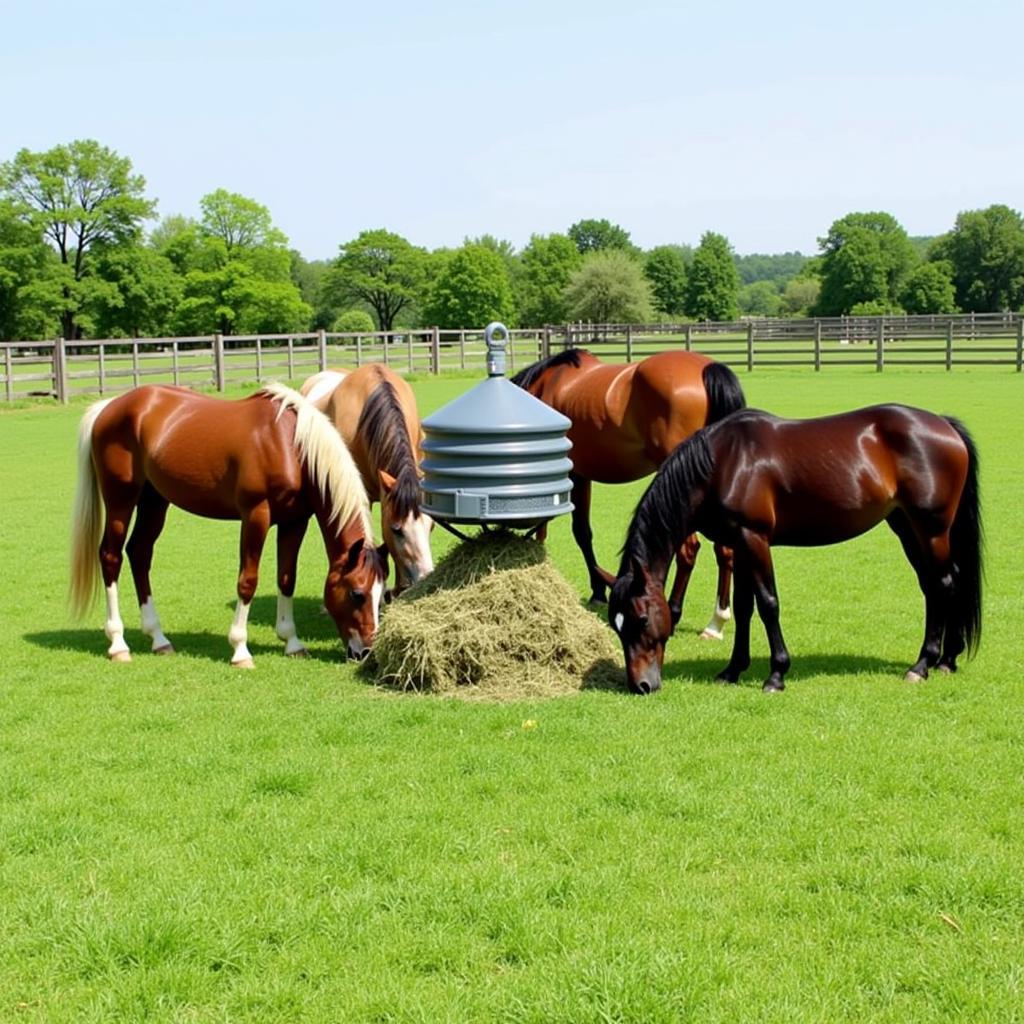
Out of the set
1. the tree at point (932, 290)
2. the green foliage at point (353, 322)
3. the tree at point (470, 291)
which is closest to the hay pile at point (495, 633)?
the tree at point (470, 291)

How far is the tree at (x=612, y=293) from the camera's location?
283ft

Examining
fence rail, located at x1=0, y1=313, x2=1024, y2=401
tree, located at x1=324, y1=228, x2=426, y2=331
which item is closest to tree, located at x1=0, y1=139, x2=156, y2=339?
fence rail, located at x1=0, y1=313, x2=1024, y2=401

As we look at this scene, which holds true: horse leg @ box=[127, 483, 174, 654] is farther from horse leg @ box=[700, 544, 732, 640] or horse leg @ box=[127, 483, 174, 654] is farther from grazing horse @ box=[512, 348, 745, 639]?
horse leg @ box=[700, 544, 732, 640]

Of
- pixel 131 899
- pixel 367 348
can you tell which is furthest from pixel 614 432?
pixel 367 348

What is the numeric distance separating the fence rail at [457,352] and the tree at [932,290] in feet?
159

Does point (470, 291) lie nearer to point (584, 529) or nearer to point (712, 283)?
point (712, 283)

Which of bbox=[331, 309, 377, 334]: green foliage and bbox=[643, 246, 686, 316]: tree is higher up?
bbox=[643, 246, 686, 316]: tree

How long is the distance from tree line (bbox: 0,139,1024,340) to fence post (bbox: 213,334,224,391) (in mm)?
36118

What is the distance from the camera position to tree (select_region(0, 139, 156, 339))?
66000mm

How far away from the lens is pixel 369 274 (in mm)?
103188

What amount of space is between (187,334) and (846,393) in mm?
55048

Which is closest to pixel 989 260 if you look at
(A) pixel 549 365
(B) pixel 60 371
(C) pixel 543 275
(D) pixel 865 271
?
(D) pixel 865 271

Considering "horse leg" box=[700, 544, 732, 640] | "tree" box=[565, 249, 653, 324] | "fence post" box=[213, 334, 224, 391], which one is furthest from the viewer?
"tree" box=[565, 249, 653, 324]

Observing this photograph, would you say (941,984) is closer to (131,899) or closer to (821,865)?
(821,865)
